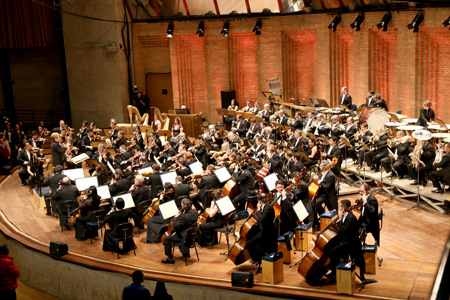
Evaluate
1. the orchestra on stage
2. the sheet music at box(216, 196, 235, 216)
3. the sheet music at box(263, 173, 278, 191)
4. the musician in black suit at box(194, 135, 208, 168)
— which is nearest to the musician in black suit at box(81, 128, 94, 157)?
the orchestra on stage

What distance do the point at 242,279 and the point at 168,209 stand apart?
199cm

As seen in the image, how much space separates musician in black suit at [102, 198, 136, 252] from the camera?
852 cm

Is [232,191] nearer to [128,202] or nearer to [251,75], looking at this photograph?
[128,202]

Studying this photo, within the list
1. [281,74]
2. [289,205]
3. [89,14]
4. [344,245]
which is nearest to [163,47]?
[89,14]

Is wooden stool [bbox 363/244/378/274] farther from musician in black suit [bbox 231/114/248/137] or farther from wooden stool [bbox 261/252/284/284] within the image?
musician in black suit [bbox 231/114/248/137]

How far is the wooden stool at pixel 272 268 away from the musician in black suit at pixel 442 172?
4288 mm

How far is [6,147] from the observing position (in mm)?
15180

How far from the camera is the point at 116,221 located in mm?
8688

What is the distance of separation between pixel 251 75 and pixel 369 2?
20.4ft

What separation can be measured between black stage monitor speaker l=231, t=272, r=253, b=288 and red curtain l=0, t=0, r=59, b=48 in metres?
13.9

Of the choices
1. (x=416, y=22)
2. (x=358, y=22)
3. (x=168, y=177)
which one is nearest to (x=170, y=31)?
(x=358, y=22)

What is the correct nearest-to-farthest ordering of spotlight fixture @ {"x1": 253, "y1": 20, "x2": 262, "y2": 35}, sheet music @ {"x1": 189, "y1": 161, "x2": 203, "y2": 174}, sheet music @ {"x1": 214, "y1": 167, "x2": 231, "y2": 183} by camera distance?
sheet music @ {"x1": 214, "y1": 167, "x2": 231, "y2": 183}, sheet music @ {"x1": 189, "y1": 161, "x2": 203, "y2": 174}, spotlight fixture @ {"x1": 253, "y1": 20, "x2": 262, "y2": 35}

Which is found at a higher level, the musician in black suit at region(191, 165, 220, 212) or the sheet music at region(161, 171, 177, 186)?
the sheet music at region(161, 171, 177, 186)

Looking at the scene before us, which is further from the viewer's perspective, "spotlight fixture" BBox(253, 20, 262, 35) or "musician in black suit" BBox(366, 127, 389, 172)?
"spotlight fixture" BBox(253, 20, 262, 35)
